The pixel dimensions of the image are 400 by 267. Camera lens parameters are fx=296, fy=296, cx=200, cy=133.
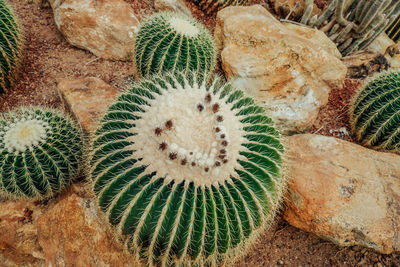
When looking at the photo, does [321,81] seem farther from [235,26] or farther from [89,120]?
[89,120]

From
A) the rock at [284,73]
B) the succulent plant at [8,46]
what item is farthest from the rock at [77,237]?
the rock at [284,73]

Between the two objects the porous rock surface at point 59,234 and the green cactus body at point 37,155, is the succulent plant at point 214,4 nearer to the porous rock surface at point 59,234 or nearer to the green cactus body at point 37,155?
the green cactus body at point 37,155

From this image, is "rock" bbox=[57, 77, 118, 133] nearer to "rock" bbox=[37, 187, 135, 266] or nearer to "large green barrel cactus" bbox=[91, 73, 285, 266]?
"rock" bbox=[37, 187, 135, 266]

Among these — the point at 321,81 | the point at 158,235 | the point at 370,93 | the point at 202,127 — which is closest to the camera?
the point at 158,235

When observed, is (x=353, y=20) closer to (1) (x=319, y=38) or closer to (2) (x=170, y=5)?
(1) (x=319, y=38)

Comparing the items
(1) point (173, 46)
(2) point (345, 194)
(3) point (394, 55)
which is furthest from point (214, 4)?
(2) point (345, 194)

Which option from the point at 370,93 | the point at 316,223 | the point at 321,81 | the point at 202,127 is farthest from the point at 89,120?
the point at 370,93
